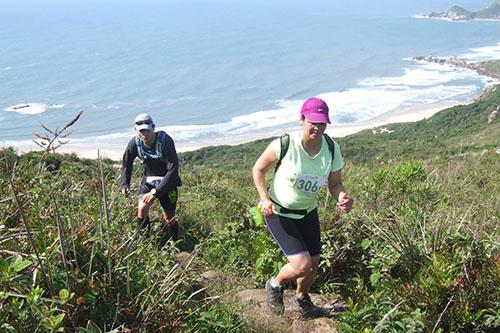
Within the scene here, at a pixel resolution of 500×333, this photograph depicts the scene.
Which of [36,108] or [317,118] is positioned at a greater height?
[317,118]

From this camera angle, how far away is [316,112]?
3426 millimetres

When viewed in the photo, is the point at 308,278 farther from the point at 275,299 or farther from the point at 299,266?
the point at 275,299

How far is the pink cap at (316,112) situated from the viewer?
342 cm

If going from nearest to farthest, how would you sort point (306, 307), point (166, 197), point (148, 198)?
point (306, 307) → point (148, 198) → point (166, 197)

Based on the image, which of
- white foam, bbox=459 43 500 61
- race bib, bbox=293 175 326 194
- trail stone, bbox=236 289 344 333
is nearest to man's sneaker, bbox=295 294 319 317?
trail stone, bbox=236 289 344 333

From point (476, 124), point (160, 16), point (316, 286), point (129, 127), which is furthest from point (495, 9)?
point (316, 286)

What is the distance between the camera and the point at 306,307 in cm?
377

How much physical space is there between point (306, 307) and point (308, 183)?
0.93m

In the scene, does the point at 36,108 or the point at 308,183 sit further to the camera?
the point at 36,108

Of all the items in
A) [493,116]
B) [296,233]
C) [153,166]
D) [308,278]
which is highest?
[153,166]

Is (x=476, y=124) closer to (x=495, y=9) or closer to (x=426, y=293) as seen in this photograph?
(x=426, y=293)

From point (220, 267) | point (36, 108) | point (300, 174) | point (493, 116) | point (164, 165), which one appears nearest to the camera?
point (300, 174)

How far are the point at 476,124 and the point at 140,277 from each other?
52217mm

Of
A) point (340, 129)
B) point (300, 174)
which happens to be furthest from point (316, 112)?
point (340, 129)
